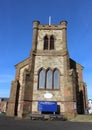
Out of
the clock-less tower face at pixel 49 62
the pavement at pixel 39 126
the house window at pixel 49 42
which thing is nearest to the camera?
the pavement at pixel 39 126

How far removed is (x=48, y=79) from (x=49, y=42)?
8035mm

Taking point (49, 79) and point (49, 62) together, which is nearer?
point (49, 79)

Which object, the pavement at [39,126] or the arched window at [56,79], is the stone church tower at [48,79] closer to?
the arched window at [56,79]

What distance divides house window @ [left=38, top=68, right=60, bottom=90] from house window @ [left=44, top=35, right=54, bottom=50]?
5.12 meters

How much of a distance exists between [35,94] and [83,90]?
9820 mm

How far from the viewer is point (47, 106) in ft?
94.0

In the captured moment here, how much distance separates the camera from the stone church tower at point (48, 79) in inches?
1123

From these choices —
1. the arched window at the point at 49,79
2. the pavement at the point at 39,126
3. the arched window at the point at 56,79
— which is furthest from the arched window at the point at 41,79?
the pavement at the point at 39,126

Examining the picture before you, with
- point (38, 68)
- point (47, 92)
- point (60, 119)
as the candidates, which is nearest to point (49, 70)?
point (38, 68)

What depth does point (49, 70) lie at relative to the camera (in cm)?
3144

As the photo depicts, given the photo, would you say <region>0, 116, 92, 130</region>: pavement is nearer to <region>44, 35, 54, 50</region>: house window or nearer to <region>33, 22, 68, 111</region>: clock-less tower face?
<region>33, 22, 68, 111</region>: clock-less tower face

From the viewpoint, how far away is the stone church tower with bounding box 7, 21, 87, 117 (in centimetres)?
2852

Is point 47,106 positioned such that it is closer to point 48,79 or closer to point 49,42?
point 48,79

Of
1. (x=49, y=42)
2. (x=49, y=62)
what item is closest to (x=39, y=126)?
(x=49, y=62)
